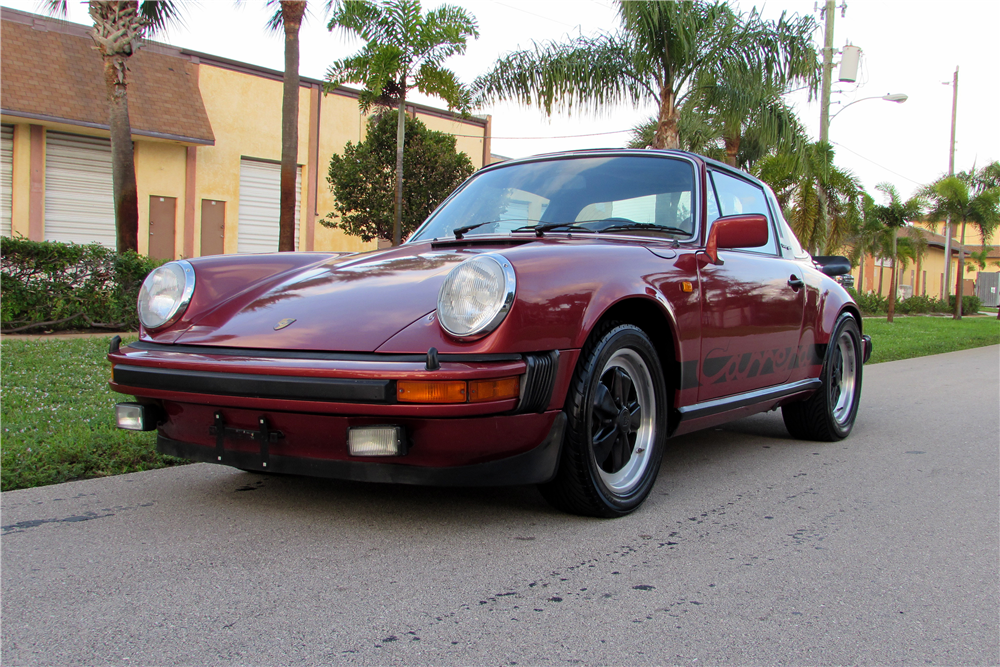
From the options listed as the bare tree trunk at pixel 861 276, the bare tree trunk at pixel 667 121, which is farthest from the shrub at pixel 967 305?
the bare tree trunk at pixel 667 121

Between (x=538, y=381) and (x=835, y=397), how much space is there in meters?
3.27

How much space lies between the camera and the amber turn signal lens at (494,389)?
2639 mm

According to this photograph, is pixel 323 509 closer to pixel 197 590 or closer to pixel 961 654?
pixel 197 590

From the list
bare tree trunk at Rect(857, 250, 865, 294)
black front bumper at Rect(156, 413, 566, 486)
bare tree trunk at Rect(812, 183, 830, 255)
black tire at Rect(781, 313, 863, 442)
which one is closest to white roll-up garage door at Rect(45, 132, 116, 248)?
bare tree trunk at Rect(812, 183, 830, 255)

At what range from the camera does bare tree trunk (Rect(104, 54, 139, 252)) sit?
12078 millimetres

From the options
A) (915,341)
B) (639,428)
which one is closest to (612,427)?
(639,428)

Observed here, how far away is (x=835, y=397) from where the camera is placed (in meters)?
5.34

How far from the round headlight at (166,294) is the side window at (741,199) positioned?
261cm

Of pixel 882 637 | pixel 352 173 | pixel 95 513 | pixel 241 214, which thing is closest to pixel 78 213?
pixel 241 214

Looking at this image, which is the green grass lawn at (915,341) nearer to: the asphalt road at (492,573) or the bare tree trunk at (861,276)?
the asphalt road at (492,573)

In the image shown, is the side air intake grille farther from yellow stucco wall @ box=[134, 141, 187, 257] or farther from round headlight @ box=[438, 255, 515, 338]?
yellow stucco wall @ box=[134, 141, 187, 257]

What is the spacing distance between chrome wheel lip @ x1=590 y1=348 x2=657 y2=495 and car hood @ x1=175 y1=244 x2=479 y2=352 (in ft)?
2.50

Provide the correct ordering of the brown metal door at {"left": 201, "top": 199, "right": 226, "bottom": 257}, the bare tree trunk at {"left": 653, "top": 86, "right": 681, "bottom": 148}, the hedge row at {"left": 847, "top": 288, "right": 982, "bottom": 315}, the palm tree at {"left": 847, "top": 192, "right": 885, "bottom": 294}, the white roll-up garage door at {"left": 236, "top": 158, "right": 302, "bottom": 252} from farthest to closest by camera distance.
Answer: the hedge row at {"left": 847, "top": 288, "right": 982, "bottom": 315} < the palm tree at {"left": 847, "top": 192, "right": 885, "bottom": 294} < the white roll-up garage door at {"left": 236, "top": 158, "right": 302, "bottom": 252} < the brown metal door at {"left": 201, "top": 199, "right": 226, "bottom": 257} < the bare tree trunk at {"left": 653, "top": 86, "right": 681, "bottom": 148}

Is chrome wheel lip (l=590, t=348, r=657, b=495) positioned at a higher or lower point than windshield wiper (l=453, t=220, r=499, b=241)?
lower
